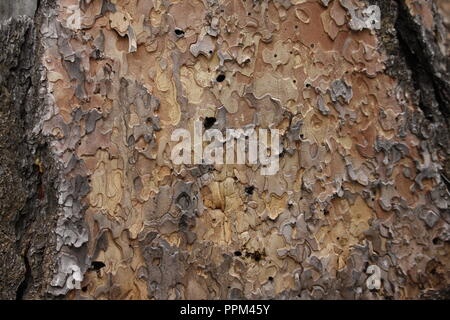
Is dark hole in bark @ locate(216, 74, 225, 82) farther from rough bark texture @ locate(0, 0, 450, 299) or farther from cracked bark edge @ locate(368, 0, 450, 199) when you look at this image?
cracked bark edge @ locate(368, 0, 450, 199)

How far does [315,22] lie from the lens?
4.89ft

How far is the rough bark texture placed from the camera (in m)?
1.43

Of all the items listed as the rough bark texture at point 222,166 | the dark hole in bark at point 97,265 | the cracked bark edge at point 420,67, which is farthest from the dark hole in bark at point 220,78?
the dark hole in bark at point 97,265

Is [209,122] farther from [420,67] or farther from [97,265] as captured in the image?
[420,67]

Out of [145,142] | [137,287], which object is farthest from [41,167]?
[137,287]

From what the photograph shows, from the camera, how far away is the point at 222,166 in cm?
146

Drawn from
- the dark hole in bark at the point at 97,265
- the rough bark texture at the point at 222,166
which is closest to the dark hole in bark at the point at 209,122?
the rough bark texture at the point at 222,166

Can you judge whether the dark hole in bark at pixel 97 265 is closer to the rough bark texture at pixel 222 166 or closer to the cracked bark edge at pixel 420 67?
the rough bark texture at pixel 222 166

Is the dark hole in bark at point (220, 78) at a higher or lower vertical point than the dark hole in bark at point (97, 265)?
higher

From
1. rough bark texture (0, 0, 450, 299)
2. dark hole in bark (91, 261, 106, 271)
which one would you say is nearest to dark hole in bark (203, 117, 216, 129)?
rough bark texture (0, 0, 450, 299)

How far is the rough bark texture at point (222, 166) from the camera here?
1434 mm

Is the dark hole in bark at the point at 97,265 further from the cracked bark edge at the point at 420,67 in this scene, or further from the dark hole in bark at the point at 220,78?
the cracked bark edge at the point at 420,67

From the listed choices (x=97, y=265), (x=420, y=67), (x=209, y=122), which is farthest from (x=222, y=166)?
(x=420, y=67)

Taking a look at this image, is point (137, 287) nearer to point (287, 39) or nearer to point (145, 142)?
point (145, 142)
